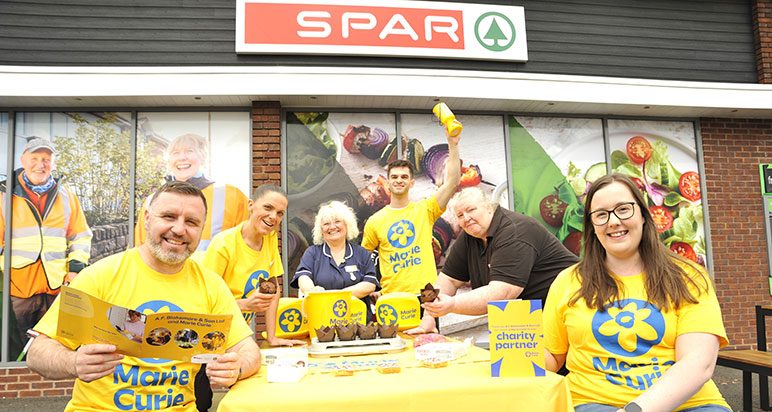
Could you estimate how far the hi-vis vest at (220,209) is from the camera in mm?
5625

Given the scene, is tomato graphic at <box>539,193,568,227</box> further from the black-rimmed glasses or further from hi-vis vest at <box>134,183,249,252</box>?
the black-rimmed glasses

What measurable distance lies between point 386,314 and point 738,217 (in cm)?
632

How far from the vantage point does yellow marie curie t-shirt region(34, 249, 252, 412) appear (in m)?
1.79

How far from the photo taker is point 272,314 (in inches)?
102

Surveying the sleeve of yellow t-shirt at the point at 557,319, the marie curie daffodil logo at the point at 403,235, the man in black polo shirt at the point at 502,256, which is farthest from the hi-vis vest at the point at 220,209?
the sleeve of yellow t-shirt at the point at 557,319

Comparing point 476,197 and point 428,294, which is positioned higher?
point 476,197

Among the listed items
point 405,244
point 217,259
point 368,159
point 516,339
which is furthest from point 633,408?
point 368,159

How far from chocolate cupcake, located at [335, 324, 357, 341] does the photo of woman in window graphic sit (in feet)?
12.0

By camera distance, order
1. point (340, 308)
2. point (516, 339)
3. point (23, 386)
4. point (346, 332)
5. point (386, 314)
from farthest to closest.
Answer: point (23, 386)
point (386, 314)
point (340, 308)
point (346, 332)
point (516, 339)

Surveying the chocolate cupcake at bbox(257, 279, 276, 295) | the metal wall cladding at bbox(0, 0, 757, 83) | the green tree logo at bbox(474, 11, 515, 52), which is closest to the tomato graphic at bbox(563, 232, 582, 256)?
the metal wall cladding at bbox(0, 0, 757, 83)

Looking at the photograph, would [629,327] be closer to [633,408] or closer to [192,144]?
[633,408]

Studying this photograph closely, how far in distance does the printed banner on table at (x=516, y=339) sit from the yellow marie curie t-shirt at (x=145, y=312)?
1.01 meters

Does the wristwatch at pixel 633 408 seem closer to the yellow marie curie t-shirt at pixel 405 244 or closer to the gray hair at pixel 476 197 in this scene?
the gray hair at pixel 476 197

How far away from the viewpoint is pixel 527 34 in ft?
21.1
